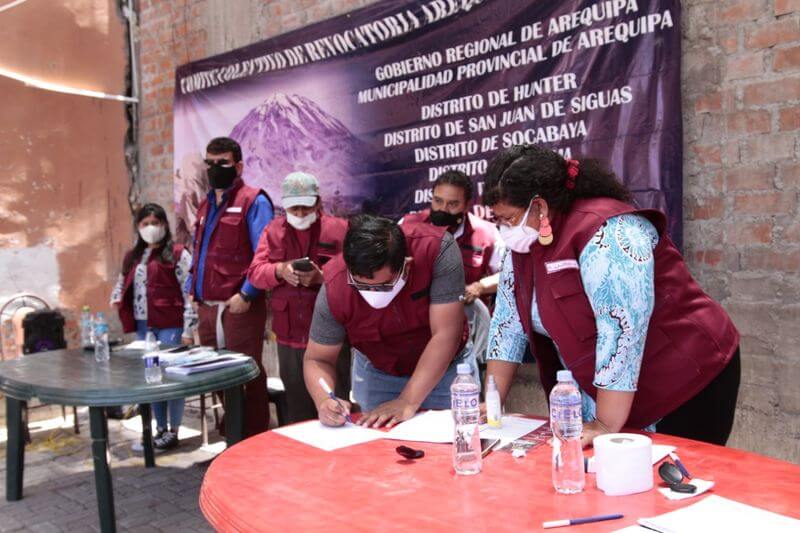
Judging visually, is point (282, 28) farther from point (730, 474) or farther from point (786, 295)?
point (730, 474)

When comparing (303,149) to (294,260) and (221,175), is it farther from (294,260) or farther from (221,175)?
(294,260)

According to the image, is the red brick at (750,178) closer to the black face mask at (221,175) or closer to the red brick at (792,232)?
the red brick at (792,232)

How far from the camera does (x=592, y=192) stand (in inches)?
70.6

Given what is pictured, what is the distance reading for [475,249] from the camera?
10.9ft

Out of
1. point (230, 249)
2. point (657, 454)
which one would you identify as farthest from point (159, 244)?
point (657, 454)

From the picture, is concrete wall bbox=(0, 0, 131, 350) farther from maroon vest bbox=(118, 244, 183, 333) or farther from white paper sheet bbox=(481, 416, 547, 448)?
white paper sheet bbox=(481, 416, 547, 448)

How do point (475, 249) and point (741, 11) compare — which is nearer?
point (741, 11)

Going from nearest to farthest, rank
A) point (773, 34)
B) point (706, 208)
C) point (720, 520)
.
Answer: point (720, 520), point (773, 34), point (706, 208)

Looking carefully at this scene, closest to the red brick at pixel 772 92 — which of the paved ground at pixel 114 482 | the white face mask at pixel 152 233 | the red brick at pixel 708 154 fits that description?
the red brick at pixel 708 154

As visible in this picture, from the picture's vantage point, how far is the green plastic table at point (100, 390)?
270cm

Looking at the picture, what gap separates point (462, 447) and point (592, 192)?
0.69 metres

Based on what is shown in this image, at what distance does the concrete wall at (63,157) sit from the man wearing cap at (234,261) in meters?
2.69

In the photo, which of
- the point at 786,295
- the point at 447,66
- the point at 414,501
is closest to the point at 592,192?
the point at 414,501

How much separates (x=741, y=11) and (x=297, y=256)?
2148 millimetres
